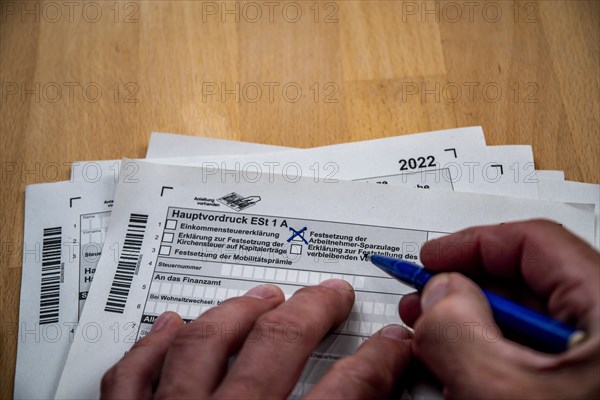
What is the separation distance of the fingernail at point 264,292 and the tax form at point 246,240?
2 cm

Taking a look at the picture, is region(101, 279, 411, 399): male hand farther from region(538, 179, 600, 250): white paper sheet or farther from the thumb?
region(538, 179, 600, 250): white paper sheet

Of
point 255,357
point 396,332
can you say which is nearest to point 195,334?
point 255,357

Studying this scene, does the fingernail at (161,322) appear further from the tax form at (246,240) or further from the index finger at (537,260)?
the index finger at (537,260)

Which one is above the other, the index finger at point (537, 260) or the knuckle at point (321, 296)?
the index finger at point (537, 260)

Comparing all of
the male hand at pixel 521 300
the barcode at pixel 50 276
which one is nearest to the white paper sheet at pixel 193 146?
the barcode at pixel 50 276

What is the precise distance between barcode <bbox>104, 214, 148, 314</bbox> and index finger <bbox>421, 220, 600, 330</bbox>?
0.30 metres

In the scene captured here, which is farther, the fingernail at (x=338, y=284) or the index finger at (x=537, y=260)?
the fingernail at (x=338, y=284)

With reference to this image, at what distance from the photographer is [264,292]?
1.60 ft

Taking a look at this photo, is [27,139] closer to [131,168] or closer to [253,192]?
[131,168]

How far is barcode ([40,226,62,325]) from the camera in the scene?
0.51 metres

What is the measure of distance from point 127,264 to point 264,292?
0.50ft

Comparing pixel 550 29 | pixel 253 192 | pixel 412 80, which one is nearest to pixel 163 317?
pixel 253 192

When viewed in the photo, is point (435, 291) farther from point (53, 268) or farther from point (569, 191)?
point (53, 268)

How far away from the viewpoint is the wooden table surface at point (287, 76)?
576 millimetres
